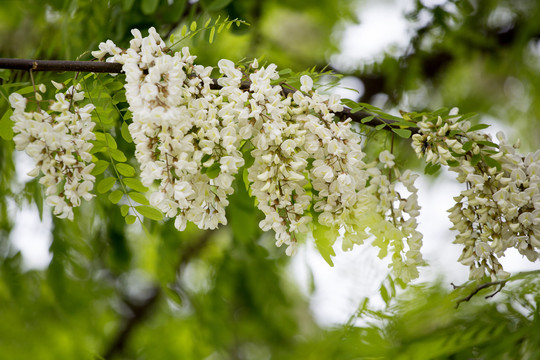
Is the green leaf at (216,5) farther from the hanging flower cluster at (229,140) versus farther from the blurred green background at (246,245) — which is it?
the hanging flower cluster at (229,140)

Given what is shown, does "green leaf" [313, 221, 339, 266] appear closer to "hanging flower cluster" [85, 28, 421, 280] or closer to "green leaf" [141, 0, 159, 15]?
"hanging flower cluster" [85, 28, 421, 280]

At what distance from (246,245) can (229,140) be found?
1.00m

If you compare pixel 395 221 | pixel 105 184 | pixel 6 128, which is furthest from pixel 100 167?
pixel 395 221

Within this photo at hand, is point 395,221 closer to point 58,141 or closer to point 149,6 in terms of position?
point 58,141

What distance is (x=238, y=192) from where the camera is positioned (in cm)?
89

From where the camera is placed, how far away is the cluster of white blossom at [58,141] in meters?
0.54

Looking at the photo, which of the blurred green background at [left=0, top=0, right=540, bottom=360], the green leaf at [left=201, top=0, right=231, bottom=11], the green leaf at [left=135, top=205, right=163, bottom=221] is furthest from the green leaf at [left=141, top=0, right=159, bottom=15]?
the green leaf at [left=135, top=205, right=163, bottom=221]

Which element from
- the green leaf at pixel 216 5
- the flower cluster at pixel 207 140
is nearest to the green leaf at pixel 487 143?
the flower cluster at pixel 207 140

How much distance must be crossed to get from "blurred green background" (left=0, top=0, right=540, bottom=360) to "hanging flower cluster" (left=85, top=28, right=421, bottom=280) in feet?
1.05

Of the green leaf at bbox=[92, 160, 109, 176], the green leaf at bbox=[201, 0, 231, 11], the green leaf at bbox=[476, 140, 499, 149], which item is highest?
the green leaf at bbox=[476, 140, 499, 149]

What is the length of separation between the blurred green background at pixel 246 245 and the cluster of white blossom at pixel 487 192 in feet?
0.60

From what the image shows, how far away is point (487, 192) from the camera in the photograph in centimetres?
64

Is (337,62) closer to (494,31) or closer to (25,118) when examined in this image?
(494,31)

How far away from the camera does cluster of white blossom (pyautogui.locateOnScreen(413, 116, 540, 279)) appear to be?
0.61 meters
